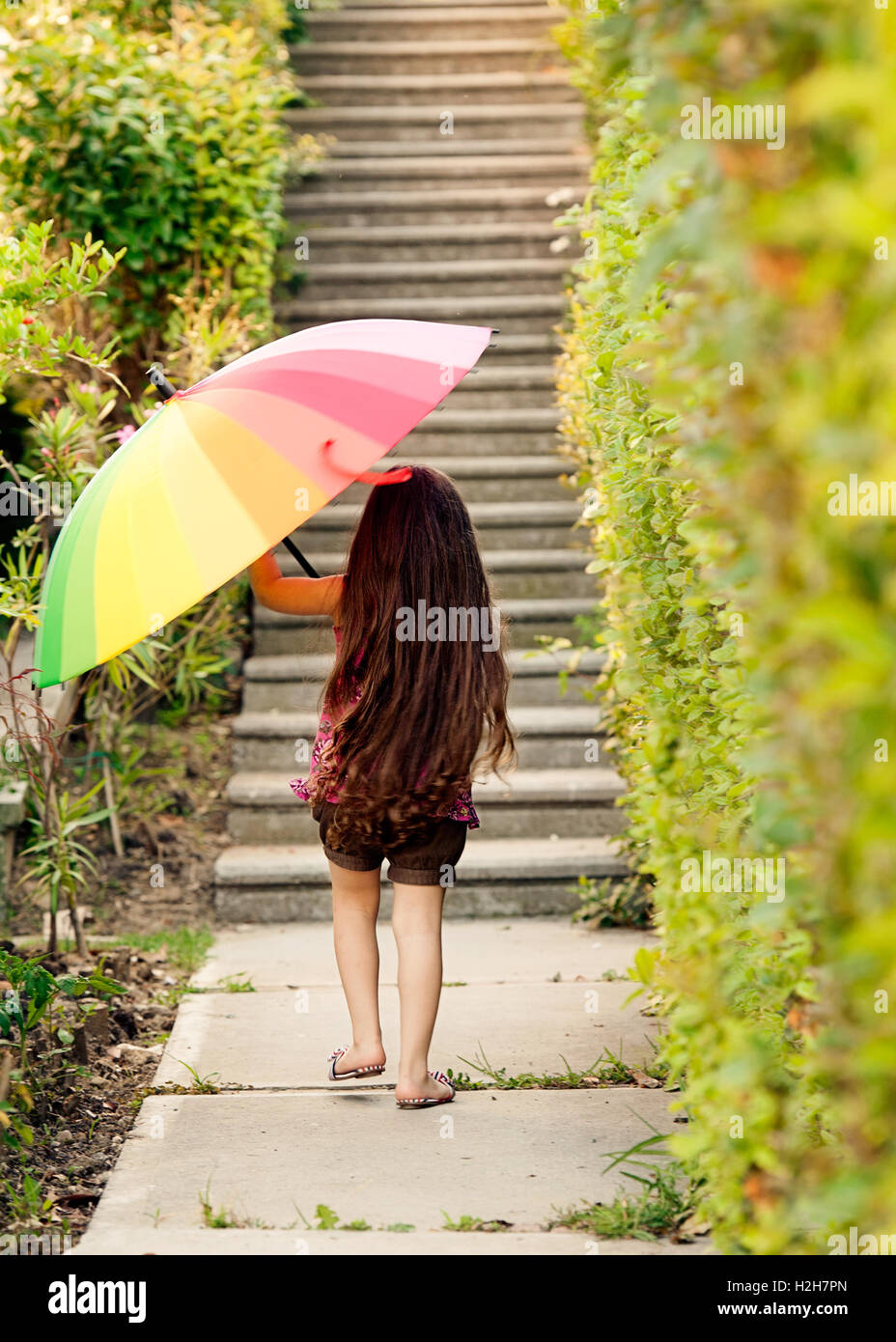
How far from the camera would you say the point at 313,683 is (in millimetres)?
5238

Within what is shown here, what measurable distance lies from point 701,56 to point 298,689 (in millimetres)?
4211

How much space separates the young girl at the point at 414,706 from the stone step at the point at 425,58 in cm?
671

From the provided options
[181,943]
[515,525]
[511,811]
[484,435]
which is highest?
[484,435]

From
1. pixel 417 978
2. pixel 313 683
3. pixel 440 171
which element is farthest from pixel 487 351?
pixel 417 978

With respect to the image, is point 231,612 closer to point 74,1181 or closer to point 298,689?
point 298,689

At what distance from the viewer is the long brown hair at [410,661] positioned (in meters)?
2.78

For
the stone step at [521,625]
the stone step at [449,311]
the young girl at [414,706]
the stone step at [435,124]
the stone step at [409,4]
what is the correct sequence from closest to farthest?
the young girl at [414,706], the stone step at [521,625], the stone step at [449,311], the stone step at [435,124], the stone step at [409,4]

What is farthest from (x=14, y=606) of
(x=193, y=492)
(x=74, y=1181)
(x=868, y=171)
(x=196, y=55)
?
(x=196, y=55)

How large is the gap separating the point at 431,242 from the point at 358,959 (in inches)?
212

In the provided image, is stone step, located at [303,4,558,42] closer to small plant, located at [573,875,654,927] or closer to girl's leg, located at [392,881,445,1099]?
small plant, located at [573,875,654,927]

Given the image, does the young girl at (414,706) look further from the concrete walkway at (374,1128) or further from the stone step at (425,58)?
the stone step at (425,58)

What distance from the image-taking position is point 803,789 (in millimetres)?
1285

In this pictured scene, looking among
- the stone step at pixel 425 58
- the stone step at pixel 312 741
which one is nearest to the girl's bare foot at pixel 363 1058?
the stone step at pixel 312 741

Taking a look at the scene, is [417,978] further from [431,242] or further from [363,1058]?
[431,242]
